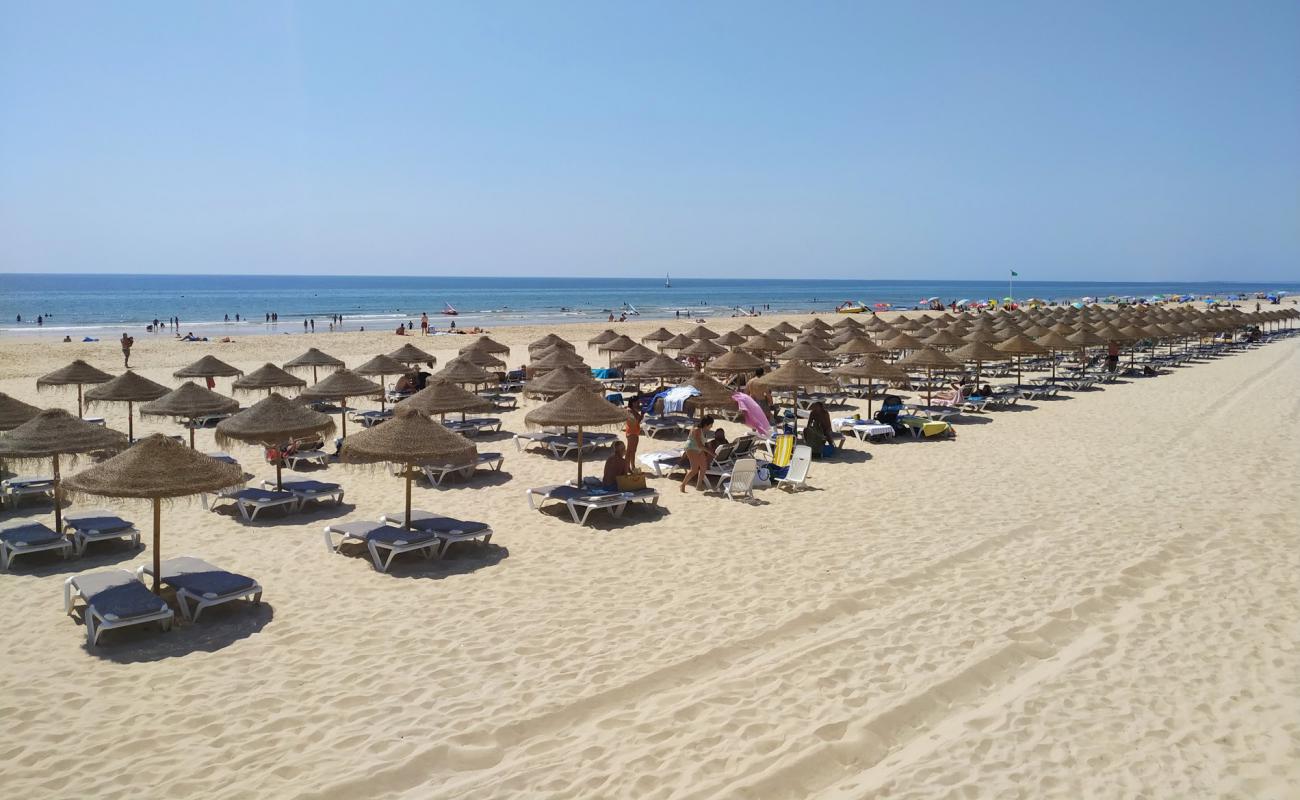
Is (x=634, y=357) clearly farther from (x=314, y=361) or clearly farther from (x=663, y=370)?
(x=314, y=361)

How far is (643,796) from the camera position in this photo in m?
4.12

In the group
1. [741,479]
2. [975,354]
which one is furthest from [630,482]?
[975,354]

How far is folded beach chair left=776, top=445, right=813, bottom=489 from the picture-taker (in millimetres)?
10406

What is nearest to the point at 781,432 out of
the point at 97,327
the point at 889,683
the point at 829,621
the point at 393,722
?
the point at 829,621

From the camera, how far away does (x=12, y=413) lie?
30.7ft

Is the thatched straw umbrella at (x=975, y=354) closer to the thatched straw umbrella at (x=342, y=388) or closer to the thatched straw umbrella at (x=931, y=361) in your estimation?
the thatched straw umbrella at (x=931, y=361)

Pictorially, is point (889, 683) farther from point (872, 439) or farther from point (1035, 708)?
point (872, 439)

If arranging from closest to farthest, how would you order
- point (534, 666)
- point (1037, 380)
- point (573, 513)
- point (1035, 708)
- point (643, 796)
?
point (643, 796), point (1035, 708), point (534, 666), point (573, 513), point (1037, 380)

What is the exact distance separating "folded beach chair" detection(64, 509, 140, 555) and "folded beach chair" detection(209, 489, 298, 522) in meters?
1.05

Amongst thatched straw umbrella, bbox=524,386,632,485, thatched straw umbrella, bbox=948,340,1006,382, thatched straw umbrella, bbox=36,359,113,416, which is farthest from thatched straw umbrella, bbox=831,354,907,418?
thatched straw umbrella, bbox=36,359,113,416

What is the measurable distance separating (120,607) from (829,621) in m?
5.23

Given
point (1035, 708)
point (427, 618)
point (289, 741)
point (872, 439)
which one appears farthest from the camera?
point (872, 439)

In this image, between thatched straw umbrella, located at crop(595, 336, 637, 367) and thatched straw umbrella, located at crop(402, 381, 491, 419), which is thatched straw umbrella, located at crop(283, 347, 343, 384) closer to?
thatched straw umbrella, located at crop(402, 381, 491, 419)

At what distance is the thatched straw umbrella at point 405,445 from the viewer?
24.4ft
